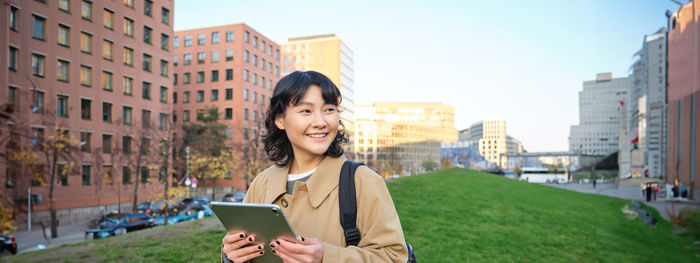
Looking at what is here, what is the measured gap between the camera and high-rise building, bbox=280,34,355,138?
325ft

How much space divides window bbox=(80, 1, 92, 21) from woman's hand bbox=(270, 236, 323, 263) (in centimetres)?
3652

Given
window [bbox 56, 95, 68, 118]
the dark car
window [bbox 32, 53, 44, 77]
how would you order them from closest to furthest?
1. the dark car
2. window [bbox 32, 53, 44, 77]
3. window [bbox 56, 95, 68, 118]

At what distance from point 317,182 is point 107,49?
1506 inches

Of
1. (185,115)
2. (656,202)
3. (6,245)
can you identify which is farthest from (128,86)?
(656,202)

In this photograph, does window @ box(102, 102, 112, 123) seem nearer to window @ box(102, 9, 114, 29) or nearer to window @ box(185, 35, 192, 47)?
window @ box(102, 9, 114, 29)

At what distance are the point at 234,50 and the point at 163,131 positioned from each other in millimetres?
26567

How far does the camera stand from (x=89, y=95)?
3350cm

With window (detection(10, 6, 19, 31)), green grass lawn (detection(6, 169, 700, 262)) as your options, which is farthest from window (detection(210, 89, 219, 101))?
green grass lawn (detection(6, 169, 700, 262))

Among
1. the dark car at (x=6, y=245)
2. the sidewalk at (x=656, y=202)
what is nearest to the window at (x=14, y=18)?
the dark car at (x=6, y=245)

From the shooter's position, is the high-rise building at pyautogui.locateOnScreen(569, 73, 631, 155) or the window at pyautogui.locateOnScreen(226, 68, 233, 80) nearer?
the window at pyautogui.locateOnScreen(226, 68, 233, 80)

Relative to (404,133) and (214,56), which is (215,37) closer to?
(214,56)

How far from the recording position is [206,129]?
5528 centimetres

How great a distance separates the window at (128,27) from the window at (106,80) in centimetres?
367

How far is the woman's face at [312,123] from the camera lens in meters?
2.34
